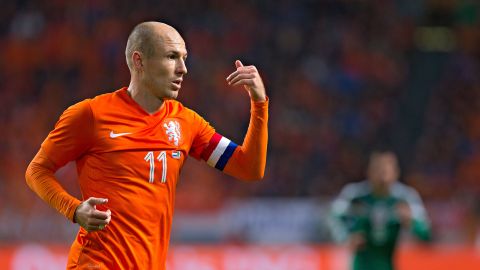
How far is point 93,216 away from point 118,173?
13.2 inches

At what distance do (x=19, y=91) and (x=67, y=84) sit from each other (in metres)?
0.87

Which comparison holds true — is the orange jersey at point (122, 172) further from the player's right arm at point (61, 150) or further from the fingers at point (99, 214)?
the fingers at point (99, 214)

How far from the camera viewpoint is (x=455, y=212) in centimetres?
1429

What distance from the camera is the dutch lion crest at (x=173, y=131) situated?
4551mm

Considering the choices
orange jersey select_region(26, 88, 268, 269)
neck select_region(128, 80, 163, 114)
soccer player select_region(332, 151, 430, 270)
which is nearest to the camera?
orange jersey select_region(26, 88, 268, 269)

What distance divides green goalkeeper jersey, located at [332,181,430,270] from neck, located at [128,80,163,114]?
14.4 feet

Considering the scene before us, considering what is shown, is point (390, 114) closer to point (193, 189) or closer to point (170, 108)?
point (193, 189)

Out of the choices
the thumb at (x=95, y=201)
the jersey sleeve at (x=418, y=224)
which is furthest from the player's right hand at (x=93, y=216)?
the jersey sleeve at (x=418, y=224)

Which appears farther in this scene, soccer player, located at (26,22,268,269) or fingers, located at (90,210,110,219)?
soccer player, located at (26,22,268,269)

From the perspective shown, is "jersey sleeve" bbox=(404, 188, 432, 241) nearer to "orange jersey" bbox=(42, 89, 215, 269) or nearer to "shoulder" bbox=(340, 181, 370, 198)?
"shoulder" bbox=(340, 181, 370, 198)

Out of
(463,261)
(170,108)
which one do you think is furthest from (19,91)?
(170,108)

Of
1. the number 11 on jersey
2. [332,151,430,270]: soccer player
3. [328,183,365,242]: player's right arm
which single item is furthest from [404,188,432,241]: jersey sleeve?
the number 11 on jersey

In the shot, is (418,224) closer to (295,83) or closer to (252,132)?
(252,132)

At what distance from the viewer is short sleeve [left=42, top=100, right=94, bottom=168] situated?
14.3ft
